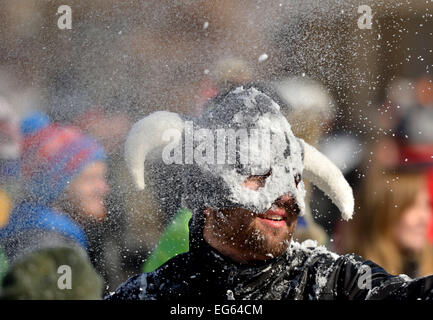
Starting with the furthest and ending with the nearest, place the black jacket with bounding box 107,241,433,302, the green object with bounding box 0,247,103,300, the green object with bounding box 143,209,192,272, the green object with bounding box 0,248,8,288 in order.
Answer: the green object with bounding box 0,248,8,288, the green object with bounding box 143,209,192,272, the black jacket with bounding box 107,241,433,302, the green object with bounding box 0,247,103,300

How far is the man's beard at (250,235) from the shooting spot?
1.45 m

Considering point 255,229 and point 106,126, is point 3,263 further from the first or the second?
point 255,229

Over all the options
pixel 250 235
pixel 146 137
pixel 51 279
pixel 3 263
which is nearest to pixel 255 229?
pixel 250 235

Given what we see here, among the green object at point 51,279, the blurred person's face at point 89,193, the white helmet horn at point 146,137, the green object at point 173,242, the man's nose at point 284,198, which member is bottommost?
the green object at point 51,279

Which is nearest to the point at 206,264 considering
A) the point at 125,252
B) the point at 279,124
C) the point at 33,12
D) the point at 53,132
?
the point at 279,124

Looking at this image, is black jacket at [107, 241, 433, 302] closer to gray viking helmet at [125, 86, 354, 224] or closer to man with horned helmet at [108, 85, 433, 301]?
man with horned helmet at [108, 85, 433, 301]

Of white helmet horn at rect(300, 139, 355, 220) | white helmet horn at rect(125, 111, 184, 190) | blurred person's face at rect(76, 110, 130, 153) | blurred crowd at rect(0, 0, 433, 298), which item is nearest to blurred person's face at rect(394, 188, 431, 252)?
blurred crowd at rect(0, 0, 433, 298)

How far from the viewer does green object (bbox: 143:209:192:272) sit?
1.89 m

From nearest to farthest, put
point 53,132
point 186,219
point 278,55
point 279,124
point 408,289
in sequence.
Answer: point 408,289 → point 279,124 → point 186,219 → point 278,55 → point 53,132

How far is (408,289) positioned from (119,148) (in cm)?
117

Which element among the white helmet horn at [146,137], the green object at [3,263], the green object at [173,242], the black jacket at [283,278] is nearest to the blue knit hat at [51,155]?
the green object at [3,263]

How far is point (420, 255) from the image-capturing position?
199cm

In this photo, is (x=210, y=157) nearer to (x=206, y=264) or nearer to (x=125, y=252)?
(x=206, y=264)

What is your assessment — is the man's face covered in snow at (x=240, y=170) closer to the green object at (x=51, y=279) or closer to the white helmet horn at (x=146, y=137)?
the white helmet horn at (x=146, y=137)
